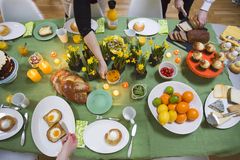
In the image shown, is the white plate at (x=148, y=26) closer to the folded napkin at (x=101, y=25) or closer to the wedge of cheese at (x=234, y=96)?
the folded napkin at (x=101, y=25)

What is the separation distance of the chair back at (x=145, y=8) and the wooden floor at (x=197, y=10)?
965mm

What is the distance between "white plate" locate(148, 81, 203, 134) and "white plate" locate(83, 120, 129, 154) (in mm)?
207

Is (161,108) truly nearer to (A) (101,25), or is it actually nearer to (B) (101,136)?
(B) (101,136)

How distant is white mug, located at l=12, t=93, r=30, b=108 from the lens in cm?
129

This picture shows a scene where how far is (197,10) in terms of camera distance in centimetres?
289

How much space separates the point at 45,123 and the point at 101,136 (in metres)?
0.34

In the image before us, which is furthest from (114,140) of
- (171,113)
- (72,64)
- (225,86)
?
(225,86)

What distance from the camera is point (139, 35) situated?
1.59 m

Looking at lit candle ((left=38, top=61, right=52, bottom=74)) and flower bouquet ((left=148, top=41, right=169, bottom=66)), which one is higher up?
flower bouquet ((left=148, top=41, right=169, bottom=66))

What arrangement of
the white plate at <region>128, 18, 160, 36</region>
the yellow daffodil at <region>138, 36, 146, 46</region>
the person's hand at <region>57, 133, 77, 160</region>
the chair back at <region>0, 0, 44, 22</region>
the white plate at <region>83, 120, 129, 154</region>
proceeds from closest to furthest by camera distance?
the person's hand at <region>57, 133, 77, 160</region>
the white plate at <region>83, 120, 129, 154</region>
the yellow daffodil at <region>138, 36, 146, 46</region>
the white plate at <region>128, 18, 160, 36</region>
the chair back at <region>0, 0, 44, 22</region>

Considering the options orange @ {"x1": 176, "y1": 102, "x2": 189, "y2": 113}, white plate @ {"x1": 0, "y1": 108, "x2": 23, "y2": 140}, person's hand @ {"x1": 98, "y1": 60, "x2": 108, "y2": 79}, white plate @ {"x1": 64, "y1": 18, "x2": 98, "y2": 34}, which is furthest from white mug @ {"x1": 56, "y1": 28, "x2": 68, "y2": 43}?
orange @ {"x1": 176, "y1": 102, "x2": 189, "y2": 113}

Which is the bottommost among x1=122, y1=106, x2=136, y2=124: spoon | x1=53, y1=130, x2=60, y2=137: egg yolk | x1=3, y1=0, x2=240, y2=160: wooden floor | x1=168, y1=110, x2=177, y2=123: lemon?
x1=3, y1=0, x2=240, y2=160: wooden floor

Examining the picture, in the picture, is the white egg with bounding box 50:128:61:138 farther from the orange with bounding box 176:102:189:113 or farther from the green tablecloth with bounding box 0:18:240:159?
the orange with bounding box 176:102:189:113

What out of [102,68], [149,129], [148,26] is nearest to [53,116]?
[102,68]
